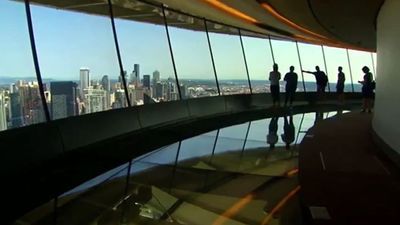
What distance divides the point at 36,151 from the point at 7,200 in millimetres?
1936

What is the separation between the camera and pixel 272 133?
11883mm

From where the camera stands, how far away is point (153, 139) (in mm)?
9680

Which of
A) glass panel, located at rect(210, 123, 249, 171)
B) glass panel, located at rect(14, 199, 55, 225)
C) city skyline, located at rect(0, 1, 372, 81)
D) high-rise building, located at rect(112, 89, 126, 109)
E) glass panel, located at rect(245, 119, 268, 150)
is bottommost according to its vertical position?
glass panel, located at rect(245, 119, 268, 150)

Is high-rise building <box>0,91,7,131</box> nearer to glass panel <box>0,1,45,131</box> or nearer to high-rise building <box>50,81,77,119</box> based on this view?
glass panel <box>0,1,45,131</box>

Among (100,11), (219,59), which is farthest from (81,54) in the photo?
(219,59)

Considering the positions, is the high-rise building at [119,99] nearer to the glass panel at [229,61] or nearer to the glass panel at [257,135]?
the glass panel at [257,135]

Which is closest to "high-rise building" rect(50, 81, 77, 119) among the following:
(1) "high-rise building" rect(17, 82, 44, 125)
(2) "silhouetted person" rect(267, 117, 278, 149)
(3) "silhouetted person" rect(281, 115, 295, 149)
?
(1) "high-rise building" rect(17, 82, 44, 125)

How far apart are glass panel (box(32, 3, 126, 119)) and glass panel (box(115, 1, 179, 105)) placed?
567 millimetres

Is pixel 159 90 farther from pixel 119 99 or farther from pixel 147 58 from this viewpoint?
pixel 119 99

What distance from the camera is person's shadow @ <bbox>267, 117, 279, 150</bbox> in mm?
10197

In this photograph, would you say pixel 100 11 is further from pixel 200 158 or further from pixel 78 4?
pixel 200 158

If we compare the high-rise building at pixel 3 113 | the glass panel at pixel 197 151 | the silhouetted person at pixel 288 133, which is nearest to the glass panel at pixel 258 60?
the silhouetted person at pixel 288 133

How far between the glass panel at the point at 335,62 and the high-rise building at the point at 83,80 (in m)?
22.5

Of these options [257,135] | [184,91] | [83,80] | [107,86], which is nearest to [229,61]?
[184,91]
